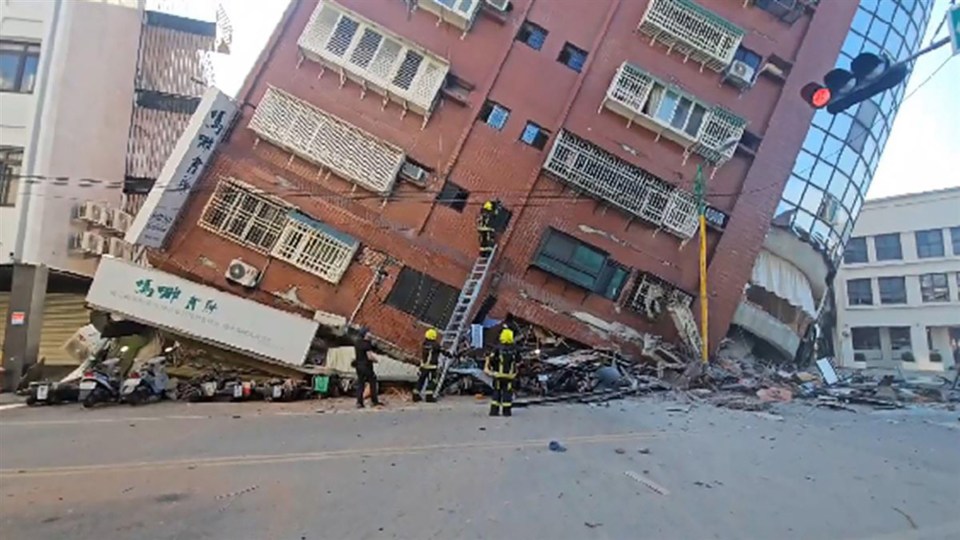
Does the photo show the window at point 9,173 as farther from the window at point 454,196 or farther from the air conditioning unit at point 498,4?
the air conditioning unit at point 498,4

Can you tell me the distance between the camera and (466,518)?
14.2 ft

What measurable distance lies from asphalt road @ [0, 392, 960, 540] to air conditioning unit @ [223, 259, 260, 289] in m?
5.18

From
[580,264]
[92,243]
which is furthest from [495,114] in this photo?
[92,243]

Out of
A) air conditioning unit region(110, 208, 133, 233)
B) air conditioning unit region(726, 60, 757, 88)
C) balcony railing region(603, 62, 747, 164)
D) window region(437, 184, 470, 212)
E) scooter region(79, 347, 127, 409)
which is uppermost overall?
air conditioning unit region(726, 60, 757, 88)

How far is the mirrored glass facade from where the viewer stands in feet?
60.7

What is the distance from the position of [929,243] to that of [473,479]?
139 ft

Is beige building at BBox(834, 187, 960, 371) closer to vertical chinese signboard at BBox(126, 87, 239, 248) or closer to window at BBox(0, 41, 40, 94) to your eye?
vertical chinese signboard at BBox(126, 87, 239, 248)

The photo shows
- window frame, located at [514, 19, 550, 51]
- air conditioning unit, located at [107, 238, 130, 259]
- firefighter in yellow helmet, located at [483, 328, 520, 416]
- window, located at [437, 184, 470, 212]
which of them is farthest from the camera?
air conditioning unit, located at [107, 238, 130, 259]

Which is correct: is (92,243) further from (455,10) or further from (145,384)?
(455,10)

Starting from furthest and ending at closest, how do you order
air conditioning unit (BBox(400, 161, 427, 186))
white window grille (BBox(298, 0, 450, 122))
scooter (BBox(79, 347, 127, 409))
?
air conditioning unit (BBox(400, 161, 427, 186))
white window grille (BBox(298, 0, 450, 122))
scooter (BBox(79, 347, 127, 409))

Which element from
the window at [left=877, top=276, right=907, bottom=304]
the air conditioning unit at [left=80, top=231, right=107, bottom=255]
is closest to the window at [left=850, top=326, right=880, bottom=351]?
the window at [left=877, top=276, right=907, bottom=304]

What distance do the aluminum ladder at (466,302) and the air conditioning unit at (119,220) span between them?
32.8 feet

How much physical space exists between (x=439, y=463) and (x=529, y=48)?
12.6 metres

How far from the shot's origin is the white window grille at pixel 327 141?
48.2ft
